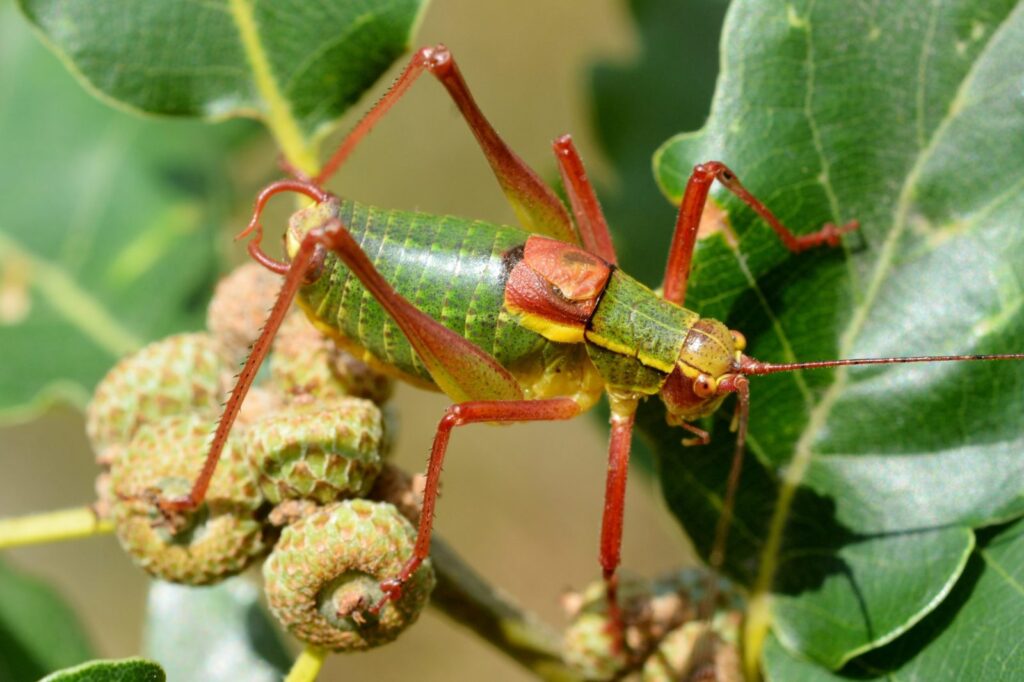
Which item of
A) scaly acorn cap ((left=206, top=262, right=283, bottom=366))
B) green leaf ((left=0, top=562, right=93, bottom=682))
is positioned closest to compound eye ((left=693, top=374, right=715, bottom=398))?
scaly acorn cap ((left=206, top=262, right=283, bottom=366))

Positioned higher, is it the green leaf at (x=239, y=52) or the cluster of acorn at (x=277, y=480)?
the green leaf at (x=239, y=52)

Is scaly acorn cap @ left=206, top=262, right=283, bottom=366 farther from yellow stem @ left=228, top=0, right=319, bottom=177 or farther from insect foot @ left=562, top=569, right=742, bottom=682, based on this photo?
insect foot @ left=562, top=569, right=742, bottom=682

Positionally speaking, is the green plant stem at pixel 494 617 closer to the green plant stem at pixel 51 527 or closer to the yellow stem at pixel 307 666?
the yellow stem at pixel 307 666

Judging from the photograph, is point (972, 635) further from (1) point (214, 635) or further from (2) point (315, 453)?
(1) point (214, 635)

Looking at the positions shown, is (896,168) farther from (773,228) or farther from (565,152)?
(565,152)

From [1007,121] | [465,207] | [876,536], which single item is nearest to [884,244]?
[1007,121]

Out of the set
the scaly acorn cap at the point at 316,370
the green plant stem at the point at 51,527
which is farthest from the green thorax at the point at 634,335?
the green plant stem at the point at 51,527
